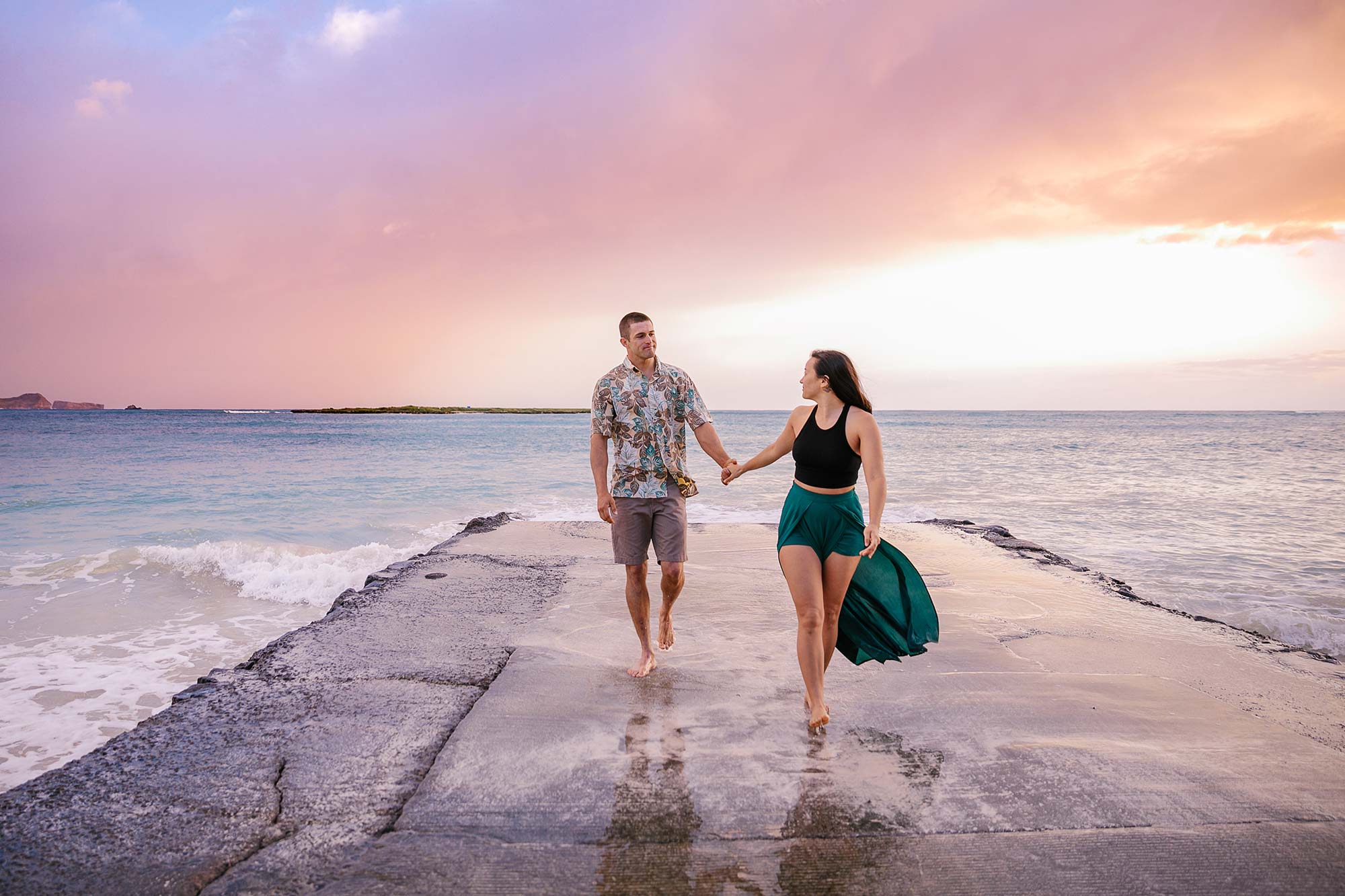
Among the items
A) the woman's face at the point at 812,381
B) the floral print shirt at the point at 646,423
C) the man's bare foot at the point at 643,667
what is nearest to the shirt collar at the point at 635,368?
the floral print shirt at the point at 646,423

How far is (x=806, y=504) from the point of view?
11.1ft

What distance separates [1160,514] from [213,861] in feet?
47.9

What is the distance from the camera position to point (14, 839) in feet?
7.96

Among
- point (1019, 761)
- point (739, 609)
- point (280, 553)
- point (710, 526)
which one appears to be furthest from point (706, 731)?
point (280, 553)

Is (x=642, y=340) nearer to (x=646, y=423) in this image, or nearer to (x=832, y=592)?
(x=646, y=423)

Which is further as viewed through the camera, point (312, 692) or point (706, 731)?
point (312, 692)

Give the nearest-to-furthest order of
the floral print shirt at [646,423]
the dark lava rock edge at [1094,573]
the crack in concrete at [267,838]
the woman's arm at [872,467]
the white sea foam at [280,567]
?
the crack in concrete at [267,838]
the woman's arm at [872,467]
the floral print shirt at [646,423]
the dark lava rock edge at [1094,573]
the white sea foam at [280,567]

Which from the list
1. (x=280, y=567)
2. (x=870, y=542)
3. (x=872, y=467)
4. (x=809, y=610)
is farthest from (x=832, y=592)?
(x=280, y=567)

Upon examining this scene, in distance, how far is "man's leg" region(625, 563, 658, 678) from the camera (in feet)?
13.3

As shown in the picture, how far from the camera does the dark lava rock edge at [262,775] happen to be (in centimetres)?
230

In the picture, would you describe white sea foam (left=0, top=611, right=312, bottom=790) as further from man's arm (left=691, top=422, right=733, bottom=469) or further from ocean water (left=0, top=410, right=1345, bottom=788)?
man's arm (left=691, top=422, right=733, bottom=469)

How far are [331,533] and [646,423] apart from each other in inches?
374

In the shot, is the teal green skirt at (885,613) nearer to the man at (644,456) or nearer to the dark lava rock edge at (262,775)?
the man at (644,456)

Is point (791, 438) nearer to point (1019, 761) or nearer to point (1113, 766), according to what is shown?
point (1019, 761)
